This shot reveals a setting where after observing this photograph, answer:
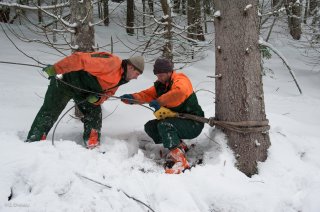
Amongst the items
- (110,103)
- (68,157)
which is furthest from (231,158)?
(110,103)

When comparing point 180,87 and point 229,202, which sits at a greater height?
point 180,87

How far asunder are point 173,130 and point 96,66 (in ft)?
3.53

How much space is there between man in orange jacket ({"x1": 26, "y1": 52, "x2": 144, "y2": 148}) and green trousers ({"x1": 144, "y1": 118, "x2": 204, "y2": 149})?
2.13 feet

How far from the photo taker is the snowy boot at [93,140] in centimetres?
371

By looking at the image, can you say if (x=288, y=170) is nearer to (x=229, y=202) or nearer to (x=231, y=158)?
(x=231, y=158)

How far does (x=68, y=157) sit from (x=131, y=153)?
103 cm

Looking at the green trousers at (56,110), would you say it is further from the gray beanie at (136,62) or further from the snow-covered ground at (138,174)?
the gray beanie at (136,62)

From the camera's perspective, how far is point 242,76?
3.41 m

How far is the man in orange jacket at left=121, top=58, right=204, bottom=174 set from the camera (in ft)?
11.6

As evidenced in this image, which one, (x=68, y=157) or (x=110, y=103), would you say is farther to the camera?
(x=110, y=103)

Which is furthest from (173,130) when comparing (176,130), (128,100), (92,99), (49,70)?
(49,70)

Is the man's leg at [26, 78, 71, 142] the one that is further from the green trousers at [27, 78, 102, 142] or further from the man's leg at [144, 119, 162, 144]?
the man's leg at [144, 119, 162, 144]

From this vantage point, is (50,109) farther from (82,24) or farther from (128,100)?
(82,24)

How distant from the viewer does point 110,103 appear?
594cm
